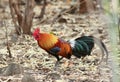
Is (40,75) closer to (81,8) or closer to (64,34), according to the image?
(64,34)

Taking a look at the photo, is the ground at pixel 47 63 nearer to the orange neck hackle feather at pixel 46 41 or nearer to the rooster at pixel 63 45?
the rooster at pixel 63 45

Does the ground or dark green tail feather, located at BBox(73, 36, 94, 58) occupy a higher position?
dark green tail feather, located at BBox(73, 36, 94, 58)

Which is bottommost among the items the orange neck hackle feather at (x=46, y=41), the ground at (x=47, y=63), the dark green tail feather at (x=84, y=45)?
the ground at (x=47, y=63)

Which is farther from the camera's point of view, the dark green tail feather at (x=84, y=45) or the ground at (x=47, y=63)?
the dark green tail feather at (x=84, y=45)

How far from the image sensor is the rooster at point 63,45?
468cm

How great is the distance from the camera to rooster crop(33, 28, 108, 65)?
4.68 meters

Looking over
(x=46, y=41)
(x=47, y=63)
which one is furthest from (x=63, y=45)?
(x=47, y=63)

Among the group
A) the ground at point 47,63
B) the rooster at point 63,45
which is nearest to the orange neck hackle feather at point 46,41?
the rooster at point 63,45

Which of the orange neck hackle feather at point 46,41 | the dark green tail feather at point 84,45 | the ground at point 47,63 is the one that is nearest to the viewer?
the ground at point 47,63

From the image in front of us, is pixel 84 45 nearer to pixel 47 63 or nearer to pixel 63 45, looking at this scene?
pixel 63 45

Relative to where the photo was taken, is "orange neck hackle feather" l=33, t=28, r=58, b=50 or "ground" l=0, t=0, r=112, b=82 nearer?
"ground" l=0, t=0, r=112, b=82

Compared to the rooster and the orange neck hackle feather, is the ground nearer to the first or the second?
the rooster

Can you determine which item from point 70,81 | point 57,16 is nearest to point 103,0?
point 70,81

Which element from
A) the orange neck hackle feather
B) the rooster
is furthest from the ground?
the orange neck hackle feather
